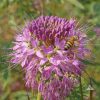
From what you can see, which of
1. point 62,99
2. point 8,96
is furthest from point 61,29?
point 8,96

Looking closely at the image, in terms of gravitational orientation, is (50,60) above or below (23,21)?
below

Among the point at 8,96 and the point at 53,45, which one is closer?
the point at 53,45

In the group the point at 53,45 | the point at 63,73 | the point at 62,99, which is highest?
the point at 53,45

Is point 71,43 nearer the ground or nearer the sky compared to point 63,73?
nearer the sky

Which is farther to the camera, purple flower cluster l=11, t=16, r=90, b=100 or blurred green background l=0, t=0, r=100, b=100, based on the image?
blurred green background l=0, t=0, r=100, b=100

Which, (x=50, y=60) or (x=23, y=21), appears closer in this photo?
(x=50, y=60)

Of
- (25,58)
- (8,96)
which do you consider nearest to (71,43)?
(25,58)

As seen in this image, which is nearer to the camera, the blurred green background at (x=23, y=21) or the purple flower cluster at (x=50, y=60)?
the purple flower cluster at (x=50, y=60)

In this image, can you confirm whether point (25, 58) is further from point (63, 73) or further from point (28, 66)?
point (63, 73)
